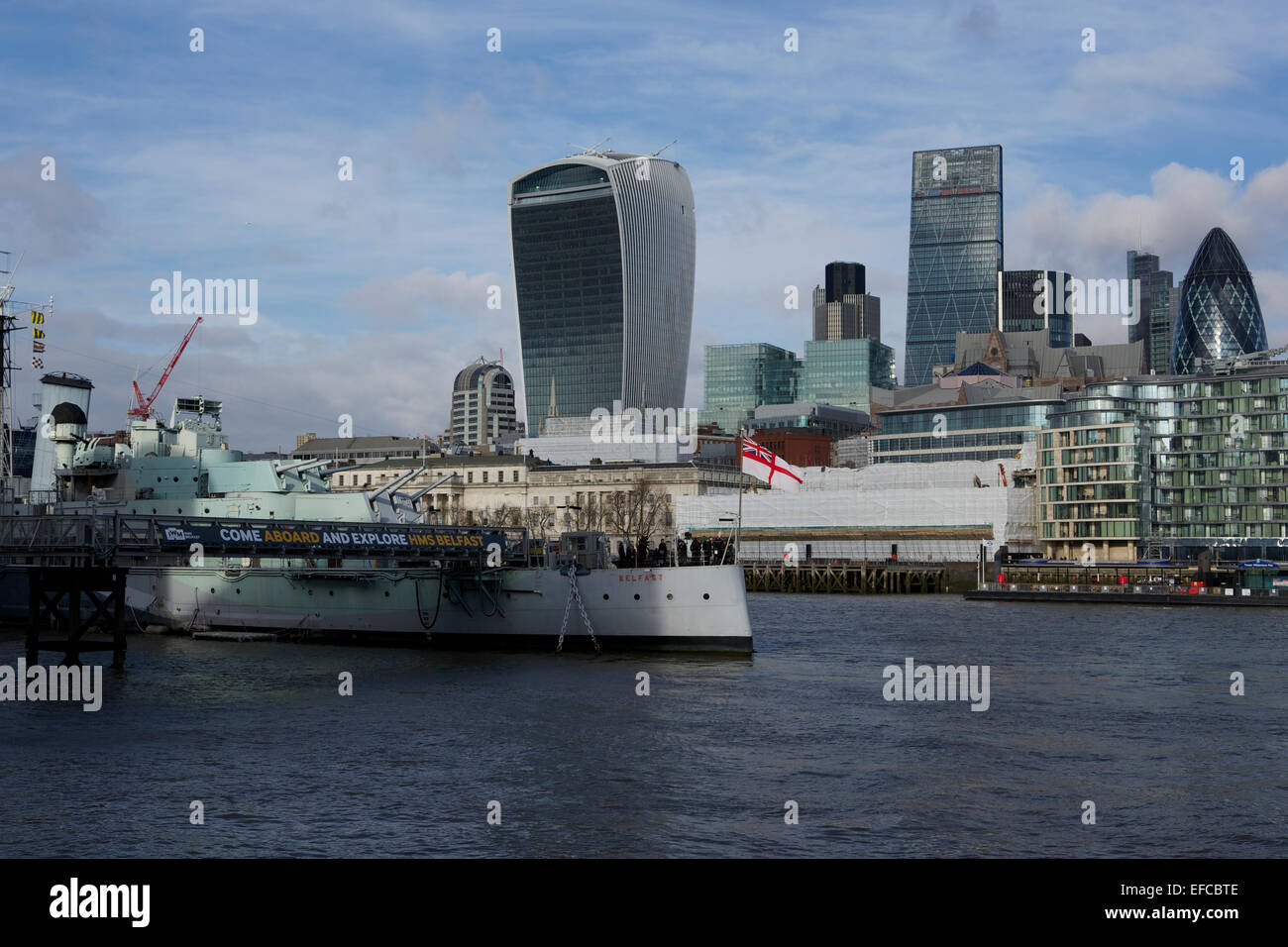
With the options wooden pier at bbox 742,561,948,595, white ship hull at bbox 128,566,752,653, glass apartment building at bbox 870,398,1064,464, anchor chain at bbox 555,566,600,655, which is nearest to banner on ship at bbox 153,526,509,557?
white ship hull at bbox 128,566,752,653

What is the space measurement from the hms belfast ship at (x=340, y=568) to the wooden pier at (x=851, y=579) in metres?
57.4

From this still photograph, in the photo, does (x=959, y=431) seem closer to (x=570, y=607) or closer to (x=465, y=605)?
(x=465, y=605)

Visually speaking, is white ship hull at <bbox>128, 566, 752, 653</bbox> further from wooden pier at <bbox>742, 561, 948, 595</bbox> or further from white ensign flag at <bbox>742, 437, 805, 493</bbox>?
wooden pier at <bbox>742, 561, 948, 595</bbox>

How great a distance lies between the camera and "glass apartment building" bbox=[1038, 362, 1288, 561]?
383 feet

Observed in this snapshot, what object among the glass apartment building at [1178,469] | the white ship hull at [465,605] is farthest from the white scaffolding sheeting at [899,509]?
the white ship hull at [465,605]

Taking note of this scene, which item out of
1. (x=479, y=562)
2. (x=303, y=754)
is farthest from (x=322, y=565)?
(x=303, y=754)

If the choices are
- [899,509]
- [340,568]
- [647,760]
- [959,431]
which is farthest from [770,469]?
[959,431]

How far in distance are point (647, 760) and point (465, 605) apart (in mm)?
26524

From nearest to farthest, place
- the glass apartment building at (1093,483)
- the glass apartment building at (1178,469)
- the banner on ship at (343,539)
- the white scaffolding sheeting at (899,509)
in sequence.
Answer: the banner on ship at (343,539)
the glass apartment building at (1178,469)
the glass apartment building at (1093,483)
the white scaffolding sheeting at (899,509)

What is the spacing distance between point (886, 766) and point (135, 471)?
160 ft

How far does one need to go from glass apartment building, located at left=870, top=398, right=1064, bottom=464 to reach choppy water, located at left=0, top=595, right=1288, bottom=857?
393ft

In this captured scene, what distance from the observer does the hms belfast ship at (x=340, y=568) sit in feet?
160

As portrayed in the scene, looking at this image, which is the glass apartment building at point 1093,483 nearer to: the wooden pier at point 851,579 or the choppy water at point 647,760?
the wooden pier at point 851,579

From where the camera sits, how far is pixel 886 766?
1122 inches
